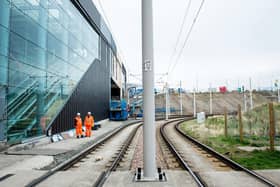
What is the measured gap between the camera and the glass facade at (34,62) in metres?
11.1

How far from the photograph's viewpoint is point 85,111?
78.0ft

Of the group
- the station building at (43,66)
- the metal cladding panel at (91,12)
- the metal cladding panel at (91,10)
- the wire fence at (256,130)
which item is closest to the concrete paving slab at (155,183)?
the wire fence at (256,130)

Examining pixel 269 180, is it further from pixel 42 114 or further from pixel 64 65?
pixel 64 65

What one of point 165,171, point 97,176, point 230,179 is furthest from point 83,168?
point 230,179

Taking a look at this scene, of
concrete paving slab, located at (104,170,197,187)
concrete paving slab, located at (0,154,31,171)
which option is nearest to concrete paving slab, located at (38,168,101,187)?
concrete paving slab, located at (104,170,197,187)

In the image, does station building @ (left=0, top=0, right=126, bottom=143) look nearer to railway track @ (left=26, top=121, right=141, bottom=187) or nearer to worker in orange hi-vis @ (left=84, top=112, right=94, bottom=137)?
worker in orange hi-vis @ (left=84, top=112, right=94, bottom=137)

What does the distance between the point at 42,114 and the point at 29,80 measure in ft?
8.03

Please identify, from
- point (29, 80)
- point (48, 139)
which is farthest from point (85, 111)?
point (29, 80)

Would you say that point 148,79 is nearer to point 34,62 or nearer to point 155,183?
point 155,183

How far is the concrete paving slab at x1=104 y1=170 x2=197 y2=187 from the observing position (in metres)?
5.73

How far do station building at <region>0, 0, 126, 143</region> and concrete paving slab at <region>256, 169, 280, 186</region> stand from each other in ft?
31.8

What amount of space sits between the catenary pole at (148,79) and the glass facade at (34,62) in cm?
722

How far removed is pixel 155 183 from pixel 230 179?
1887 millimetres

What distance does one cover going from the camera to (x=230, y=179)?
20.3 feet
